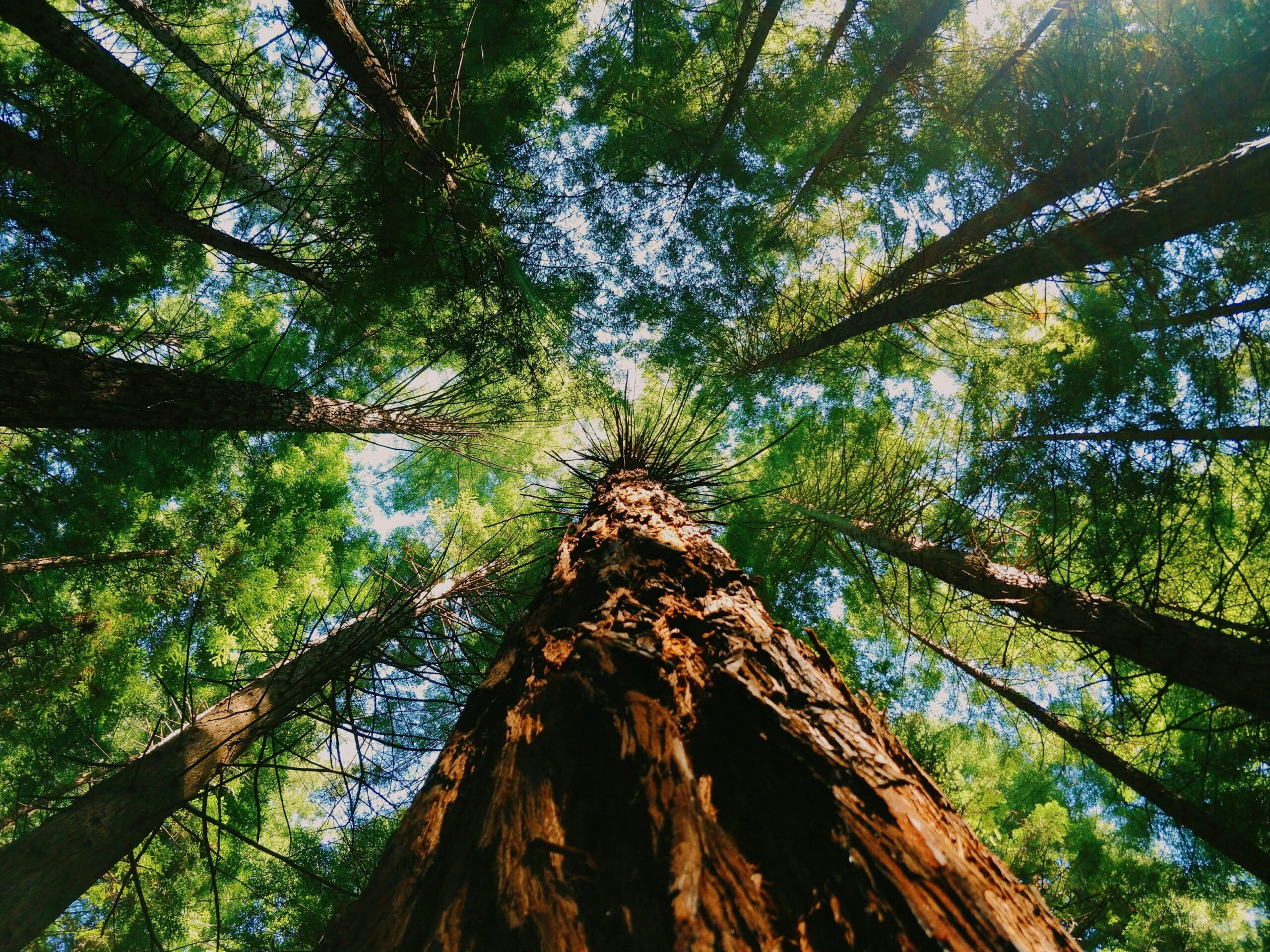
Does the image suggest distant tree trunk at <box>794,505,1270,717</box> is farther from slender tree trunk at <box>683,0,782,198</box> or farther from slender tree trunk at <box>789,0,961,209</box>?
slender tree trunk at <box>683,0,782,198</box>

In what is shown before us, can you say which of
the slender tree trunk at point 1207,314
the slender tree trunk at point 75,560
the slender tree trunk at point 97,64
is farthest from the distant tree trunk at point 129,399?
the slender tree trunk at point 1207,314

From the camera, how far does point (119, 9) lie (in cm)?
585

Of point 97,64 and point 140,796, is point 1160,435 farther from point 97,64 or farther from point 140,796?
point 97,64

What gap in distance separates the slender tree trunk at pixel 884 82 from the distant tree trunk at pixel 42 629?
298 inches

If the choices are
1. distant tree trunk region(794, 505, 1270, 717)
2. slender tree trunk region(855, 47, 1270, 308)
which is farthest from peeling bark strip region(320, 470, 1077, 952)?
slender tree trunk region(855, 47, 1270, 308)

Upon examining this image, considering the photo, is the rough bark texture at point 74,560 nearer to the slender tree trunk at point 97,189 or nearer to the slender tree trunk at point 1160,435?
the slender tree trunk at point 97,189

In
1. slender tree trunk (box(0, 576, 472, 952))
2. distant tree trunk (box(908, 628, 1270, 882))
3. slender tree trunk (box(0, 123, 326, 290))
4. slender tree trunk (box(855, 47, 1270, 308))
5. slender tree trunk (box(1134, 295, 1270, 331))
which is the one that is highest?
slender tree trunk (box(0, 123, 326, 290))

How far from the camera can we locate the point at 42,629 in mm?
5754

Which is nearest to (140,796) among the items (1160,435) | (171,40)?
(1160,435)

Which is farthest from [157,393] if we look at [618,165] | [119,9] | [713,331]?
[119,9]

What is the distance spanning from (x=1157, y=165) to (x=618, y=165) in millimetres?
4198

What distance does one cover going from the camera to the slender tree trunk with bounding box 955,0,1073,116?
4148 millimetres

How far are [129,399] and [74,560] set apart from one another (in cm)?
428

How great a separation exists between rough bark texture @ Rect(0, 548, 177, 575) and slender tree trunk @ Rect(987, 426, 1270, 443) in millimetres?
7968
